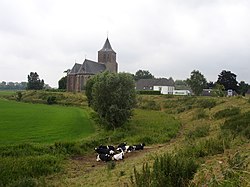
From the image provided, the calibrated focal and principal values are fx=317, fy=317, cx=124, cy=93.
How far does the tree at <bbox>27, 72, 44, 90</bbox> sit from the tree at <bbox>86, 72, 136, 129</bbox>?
11080cm

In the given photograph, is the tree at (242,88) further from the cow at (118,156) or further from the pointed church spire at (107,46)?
the cow at (118,156)

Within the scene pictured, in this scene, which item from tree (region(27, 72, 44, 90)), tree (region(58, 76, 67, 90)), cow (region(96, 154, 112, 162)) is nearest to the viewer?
cow (region(96, 154, 112, 162))

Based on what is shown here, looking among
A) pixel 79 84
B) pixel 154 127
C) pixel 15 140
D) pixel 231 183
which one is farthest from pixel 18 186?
pixel 79 84

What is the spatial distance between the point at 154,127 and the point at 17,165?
1870 cm

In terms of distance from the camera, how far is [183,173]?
26.2 feet

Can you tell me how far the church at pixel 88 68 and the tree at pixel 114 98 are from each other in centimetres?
6882

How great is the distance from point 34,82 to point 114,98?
373 ft

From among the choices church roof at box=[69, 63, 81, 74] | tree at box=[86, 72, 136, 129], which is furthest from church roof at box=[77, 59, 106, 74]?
tree at box=[86, 72, 136, 129]

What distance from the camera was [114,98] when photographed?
3366 centimetres

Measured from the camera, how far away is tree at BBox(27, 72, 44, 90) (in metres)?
140

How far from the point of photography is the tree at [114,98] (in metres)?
33.4

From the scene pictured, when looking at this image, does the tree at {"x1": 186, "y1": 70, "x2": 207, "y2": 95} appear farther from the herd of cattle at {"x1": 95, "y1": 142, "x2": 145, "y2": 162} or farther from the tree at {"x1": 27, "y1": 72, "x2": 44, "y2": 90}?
the tree at {"x1": 27, "y1": 72, "x2": 44, "y2": 90}

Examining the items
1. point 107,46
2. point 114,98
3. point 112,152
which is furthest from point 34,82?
point 112,152

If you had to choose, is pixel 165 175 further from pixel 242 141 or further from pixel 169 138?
pixel 169 138
